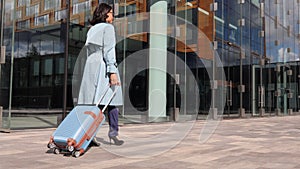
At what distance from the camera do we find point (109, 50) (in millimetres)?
5566

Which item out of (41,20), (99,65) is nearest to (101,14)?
(99,65)

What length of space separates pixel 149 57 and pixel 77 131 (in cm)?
935

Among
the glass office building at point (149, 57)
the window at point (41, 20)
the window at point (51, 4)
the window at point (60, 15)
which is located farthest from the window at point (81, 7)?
the window at point (41, 20)

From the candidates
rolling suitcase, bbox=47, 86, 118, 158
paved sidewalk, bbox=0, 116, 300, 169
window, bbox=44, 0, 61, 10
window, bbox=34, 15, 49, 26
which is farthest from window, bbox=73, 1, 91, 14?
rolling suitcase, bbox=47, 86, 118, 158

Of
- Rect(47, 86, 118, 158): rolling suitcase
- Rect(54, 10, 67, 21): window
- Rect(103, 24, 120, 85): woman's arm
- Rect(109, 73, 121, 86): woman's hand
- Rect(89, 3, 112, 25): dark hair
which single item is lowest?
Rect(47, 86, 118, 158): rolling suitcase

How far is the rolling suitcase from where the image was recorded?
15.7 feet

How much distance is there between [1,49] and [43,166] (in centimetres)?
566

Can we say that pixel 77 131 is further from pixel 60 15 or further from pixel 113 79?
pixel 60 15

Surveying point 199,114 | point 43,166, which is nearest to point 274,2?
point 199,114

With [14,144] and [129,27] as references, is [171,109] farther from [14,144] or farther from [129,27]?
[14,144]

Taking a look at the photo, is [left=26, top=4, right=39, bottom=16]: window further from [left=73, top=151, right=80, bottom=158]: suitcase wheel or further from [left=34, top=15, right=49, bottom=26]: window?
[left=73, top=151, right=80, bottom=158]: suitcase wheel

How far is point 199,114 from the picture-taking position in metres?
16.2

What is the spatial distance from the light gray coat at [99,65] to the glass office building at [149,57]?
4.18 meters

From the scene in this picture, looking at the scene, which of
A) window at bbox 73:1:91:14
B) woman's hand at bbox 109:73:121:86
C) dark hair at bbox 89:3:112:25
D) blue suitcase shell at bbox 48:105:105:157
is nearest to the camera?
blue suitcase shell at bbox 48:105:105:157
